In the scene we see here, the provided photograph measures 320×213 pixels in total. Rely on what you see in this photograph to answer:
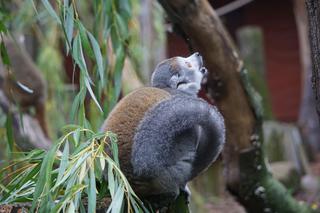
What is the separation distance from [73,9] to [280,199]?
2407mm

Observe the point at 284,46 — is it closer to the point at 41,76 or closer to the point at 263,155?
the point at 41,76

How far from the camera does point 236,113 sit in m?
4.59

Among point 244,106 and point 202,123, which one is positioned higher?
point 202,123

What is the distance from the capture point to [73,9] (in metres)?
3.17

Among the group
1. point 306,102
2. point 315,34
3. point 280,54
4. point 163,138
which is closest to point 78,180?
point 163,138

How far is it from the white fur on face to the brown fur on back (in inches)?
11.7

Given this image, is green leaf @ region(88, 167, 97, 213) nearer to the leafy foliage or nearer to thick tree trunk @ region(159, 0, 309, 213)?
the leafy foliage

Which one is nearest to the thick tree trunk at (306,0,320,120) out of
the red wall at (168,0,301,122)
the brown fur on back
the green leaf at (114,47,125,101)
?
the brown fur on back

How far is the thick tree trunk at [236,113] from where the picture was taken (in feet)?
14.3

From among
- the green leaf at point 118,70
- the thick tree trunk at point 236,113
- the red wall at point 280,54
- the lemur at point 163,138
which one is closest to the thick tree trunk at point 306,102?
the red wall at point 280,54

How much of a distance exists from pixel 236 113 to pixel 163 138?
1755 millimetres

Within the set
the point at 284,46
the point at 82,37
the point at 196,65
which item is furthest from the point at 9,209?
the point at 284,46

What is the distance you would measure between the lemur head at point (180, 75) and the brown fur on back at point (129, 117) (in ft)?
0.86

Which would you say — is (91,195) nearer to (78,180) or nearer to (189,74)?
(78,180)
